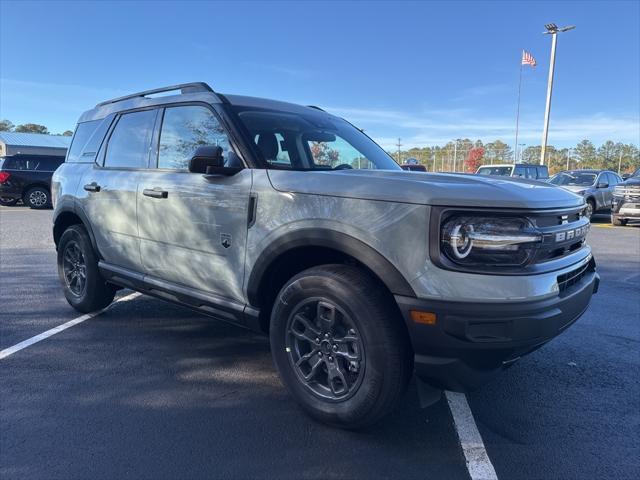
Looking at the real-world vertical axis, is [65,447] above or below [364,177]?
below

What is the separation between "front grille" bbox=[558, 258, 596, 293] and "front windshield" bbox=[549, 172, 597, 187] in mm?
15362

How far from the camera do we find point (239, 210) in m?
3.13

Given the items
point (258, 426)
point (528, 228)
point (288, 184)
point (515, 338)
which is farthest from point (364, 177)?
point (258, 426)

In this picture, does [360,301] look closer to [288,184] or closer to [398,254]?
[398,254]

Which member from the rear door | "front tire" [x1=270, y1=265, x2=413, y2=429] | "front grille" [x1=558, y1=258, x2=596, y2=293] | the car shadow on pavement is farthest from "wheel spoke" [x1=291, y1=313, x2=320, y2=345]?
the rear door

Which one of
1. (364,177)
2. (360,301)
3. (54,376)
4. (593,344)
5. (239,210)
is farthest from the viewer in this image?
(593,344)

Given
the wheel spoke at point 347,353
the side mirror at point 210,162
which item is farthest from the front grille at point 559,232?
the side mirror at point 210,162

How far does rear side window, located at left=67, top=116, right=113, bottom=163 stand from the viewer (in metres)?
4.68

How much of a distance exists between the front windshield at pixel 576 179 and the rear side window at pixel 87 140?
16.1 metres

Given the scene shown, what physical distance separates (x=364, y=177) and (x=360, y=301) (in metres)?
0.69

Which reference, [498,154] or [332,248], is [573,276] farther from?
[498,154]

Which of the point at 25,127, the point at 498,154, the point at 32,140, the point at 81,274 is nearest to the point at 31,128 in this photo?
the point at 25,127

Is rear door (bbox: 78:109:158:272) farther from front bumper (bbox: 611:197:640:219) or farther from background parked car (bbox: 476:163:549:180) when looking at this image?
background parked car (bbox: 476:163:549:180)

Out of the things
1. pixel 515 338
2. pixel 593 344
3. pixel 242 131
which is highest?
pixel 242 131
